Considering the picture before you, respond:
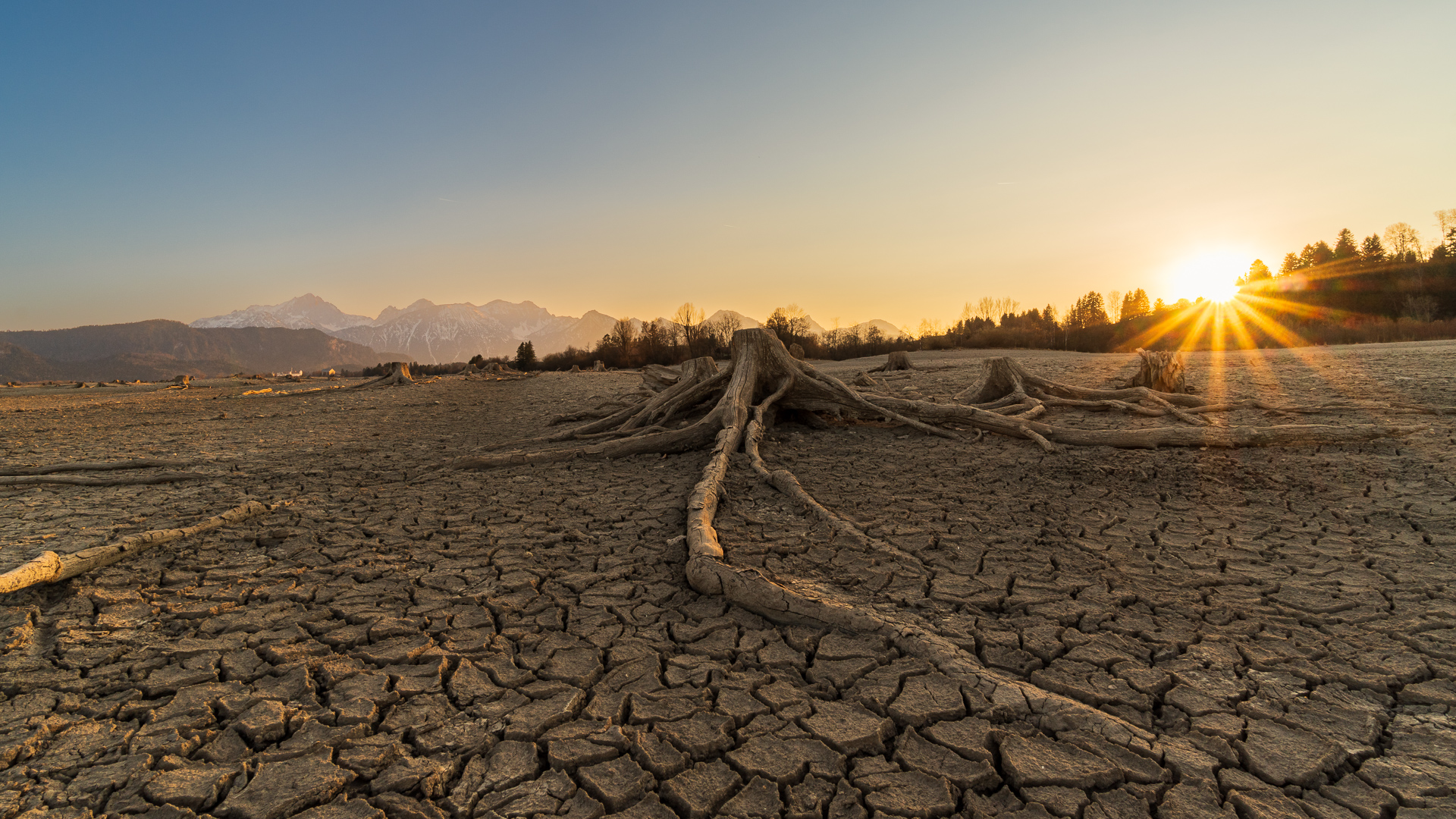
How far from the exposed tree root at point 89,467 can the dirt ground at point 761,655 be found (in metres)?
0.96

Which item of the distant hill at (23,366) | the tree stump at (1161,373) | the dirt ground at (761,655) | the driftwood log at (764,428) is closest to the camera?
the dirt ground at (761,655)

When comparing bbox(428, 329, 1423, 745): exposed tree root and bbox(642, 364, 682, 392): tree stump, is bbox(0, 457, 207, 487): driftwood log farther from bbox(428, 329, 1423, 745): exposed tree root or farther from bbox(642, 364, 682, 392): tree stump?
bbox(642, 364, 682, 392): tree stump

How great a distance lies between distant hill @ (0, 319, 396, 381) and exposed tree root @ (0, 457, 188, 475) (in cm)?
9707

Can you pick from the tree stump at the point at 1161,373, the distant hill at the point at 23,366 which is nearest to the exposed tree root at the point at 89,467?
the tree stump at the point at 1161,373

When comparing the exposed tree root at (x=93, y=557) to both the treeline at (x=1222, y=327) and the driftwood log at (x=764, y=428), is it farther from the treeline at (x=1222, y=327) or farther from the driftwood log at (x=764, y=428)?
the treeline at (x=1222, y=327)

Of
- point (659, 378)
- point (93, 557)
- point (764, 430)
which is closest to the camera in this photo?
point (93, 557)

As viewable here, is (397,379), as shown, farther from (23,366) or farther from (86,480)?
(23,366)

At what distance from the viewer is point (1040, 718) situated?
6.43ft

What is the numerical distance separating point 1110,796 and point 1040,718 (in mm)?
300

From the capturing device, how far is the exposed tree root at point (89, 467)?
233 inches

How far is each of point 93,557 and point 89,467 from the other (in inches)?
156

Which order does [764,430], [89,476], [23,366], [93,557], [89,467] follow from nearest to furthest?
[93,557]
[89,476]
[89,467]
[764,430]
[23,366]

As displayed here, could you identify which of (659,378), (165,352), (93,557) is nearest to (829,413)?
(659,378)

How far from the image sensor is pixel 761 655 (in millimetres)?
2445
